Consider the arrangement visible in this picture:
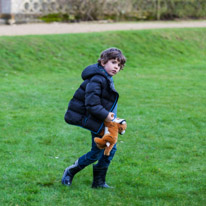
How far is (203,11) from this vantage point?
23984mm

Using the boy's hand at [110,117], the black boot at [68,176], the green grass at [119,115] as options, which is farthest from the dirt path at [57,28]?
the boy's hand at [110,117]

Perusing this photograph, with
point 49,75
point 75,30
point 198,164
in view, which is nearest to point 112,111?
point 198,164

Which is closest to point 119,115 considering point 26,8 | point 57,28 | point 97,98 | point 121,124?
point 121,124

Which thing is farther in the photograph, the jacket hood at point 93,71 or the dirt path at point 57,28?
the dirt path at point 57,28

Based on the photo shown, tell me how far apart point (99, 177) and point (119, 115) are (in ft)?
12.0

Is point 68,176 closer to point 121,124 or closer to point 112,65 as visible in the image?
point 121,124

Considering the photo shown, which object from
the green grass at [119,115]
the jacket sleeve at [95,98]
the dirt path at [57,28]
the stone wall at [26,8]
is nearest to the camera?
the jacket sleeve at [95,98]

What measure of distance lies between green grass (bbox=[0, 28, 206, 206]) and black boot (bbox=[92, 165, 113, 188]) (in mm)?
106

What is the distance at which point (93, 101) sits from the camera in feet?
13.8

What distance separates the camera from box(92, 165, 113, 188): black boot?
4590mm

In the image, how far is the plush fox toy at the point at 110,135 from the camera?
4273mm

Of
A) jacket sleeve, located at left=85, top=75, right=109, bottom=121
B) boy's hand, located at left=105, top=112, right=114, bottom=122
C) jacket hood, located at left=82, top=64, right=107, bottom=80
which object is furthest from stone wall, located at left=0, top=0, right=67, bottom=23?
boy's hand, located at left=105, top=112, right=114, bottom=122

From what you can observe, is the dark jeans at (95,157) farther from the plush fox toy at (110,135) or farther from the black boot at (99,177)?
the plush fox toy at (110,135)

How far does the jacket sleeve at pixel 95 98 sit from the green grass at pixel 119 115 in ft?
2.83
